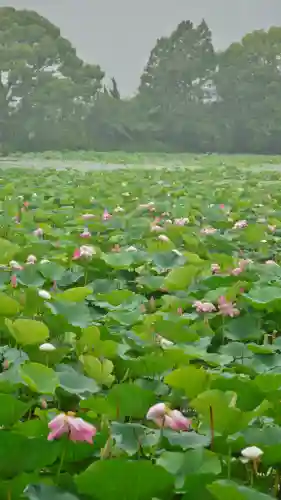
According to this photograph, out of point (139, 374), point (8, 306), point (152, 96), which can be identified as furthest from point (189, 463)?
point (152, 96)

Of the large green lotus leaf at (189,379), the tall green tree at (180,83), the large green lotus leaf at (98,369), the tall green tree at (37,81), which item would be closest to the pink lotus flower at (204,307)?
the large green lotus leaf at (98,369)

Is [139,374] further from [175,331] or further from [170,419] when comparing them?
[170,419]

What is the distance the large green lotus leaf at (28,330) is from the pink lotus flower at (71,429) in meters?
0.46

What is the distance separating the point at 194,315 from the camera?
1872 millimetres

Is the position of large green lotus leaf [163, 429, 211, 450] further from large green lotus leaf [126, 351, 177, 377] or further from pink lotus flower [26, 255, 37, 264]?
pink lotus flower [26, 255, 37, 264]

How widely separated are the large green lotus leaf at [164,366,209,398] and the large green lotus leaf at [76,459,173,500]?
30 centimetres

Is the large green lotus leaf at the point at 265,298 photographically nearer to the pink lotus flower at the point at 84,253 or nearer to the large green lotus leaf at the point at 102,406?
the pink lotus flower at the point at 84,253

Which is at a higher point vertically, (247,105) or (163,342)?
(247,105)

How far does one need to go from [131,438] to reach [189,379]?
0.17 meters

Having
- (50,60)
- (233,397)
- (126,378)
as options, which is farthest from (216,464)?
(50,60)

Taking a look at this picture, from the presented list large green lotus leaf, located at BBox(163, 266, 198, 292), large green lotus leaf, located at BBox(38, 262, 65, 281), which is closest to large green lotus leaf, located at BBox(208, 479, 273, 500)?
large green lotus leaf, located at BBox(163, 266, 198, 292)

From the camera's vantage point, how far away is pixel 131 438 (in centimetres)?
111

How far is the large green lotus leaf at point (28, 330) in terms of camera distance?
57.2 inches

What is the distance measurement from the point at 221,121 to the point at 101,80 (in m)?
3.89
